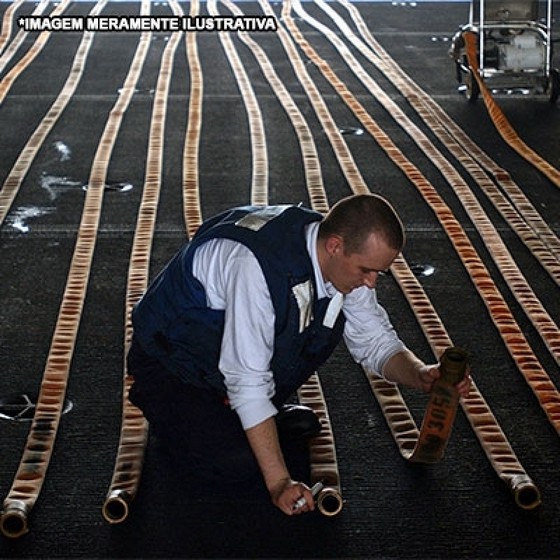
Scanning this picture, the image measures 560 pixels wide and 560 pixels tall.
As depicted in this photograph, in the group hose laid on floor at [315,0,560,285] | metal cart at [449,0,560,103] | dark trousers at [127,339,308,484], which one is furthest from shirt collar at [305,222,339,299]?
metal cart at [449,0,560,103]

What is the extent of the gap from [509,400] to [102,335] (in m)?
1.50

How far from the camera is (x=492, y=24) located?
8.12m

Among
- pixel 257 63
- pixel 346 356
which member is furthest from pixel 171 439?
pixel 257 63

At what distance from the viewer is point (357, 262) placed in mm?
3070

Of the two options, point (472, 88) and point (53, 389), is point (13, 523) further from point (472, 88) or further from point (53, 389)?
point (472, 88)

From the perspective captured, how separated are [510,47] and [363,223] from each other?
5318mm

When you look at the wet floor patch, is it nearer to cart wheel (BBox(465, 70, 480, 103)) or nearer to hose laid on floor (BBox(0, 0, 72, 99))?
hose laid on floor (BBox(0, 0, 72, 99))

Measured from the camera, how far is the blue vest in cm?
312

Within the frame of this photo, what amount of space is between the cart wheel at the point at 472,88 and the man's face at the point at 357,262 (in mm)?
5116

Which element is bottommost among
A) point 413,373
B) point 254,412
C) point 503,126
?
point 503,126

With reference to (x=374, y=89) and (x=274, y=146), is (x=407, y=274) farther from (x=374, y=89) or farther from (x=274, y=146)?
(x=374, y=89)

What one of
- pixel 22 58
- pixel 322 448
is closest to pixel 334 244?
pixel 322 448

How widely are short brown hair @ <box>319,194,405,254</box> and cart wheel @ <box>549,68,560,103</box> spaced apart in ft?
17.3

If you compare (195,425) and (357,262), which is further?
(195,425)
